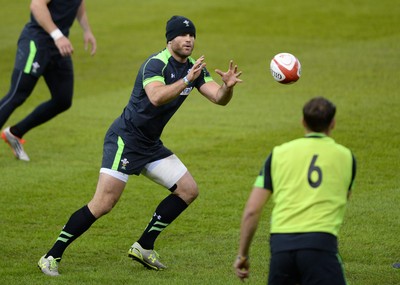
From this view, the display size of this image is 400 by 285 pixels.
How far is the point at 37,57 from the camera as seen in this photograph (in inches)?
491

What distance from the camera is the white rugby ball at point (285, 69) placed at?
29.4ft

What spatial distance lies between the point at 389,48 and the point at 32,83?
1026 centimetres

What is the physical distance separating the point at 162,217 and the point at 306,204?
Result: 3.03 m

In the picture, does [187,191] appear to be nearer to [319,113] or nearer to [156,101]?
[156,101]

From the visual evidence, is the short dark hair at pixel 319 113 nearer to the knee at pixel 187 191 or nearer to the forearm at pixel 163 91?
the forearm at pixel 163 91

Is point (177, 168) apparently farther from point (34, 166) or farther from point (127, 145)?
point (34, 166)

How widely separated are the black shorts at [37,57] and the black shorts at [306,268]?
7.30 m

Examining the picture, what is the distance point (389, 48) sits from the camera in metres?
20.5

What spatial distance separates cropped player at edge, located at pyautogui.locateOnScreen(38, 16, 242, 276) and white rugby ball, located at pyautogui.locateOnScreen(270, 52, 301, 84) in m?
0.70

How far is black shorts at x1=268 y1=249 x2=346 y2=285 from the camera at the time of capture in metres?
5.76

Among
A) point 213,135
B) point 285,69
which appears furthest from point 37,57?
point 285,69

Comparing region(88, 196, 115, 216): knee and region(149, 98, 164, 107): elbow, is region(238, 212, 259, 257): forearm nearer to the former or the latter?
region(149, 98, 164, 107): elbow

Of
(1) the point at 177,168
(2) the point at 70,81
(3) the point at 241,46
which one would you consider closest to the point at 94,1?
(3) the point at 241,46

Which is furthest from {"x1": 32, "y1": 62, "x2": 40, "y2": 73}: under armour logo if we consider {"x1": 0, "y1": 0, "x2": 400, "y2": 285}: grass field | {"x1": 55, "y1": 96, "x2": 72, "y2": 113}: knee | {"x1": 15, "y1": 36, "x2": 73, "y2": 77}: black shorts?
{"x1": 0, "y1": 0, "x2": 400, "y2": 285}: grass field
